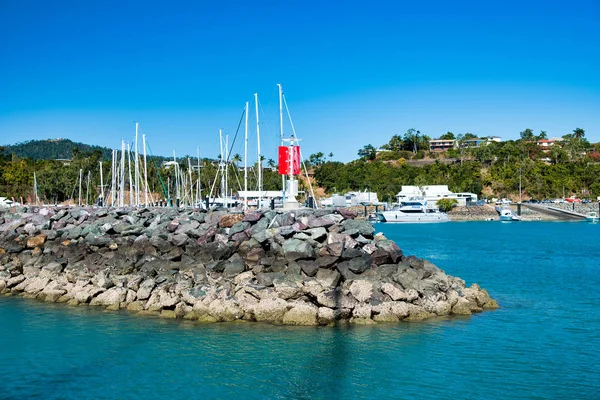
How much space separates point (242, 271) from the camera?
2273 centimetres

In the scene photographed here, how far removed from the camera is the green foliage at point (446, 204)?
110562mm

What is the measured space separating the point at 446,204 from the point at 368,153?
63829 millimetres

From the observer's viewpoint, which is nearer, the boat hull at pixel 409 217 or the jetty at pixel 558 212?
the boat hull at pixel 409 217

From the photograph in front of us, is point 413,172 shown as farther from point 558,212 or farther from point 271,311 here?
point 271,311

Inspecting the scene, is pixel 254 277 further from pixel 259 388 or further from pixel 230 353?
pixel 259 388

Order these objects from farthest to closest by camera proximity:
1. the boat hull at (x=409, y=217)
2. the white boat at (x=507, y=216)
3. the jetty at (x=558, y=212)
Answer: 1. the jetty at (x=558, y=212)
2. the white boat at (x=507, y=216)
3. the boat hull at (x=409, y=217)

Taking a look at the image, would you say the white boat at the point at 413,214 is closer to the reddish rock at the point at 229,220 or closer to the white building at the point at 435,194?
the white building at the point at 435,194

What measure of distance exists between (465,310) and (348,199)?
3627 inches

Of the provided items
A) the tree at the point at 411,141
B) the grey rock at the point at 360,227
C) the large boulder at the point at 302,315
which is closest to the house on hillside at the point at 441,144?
the tree at the point at 411,141

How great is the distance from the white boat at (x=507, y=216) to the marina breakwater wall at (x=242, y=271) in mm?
83088


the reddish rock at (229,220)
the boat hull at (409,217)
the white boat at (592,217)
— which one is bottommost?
the white boat at (592,217)

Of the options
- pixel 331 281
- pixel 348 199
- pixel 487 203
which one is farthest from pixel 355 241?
pixel 487 203

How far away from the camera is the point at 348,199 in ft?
371

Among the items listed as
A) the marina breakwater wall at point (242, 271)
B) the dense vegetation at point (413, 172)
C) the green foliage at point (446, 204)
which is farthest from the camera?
the green foliage at point (446, 204)
